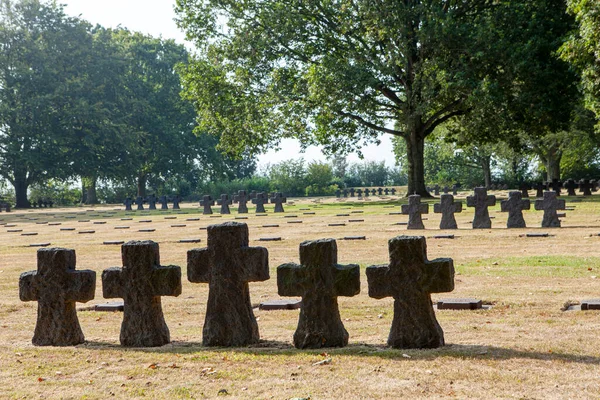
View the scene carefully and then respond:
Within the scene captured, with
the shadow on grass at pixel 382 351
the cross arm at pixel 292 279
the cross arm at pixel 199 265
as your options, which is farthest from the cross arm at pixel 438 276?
the cross arm at pixel 199 265

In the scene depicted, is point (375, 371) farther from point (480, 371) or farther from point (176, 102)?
point (176, 102)

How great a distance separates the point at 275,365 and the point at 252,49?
38246 millimetres

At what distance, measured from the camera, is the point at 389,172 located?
3723 inches

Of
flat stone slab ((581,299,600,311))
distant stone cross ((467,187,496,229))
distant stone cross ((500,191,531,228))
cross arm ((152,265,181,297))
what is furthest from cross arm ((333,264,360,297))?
Answer: distant stone cross ((467,187,496,229))

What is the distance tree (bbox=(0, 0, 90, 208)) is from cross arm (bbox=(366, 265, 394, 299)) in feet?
184

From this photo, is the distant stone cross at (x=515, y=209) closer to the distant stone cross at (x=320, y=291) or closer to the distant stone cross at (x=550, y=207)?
the distant stone cross at (x=550, y=207)

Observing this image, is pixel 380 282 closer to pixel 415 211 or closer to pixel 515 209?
pixel 515 209

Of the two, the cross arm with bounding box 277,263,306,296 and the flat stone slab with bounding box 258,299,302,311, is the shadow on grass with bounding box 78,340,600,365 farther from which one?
the flat stone slab with bounding box 258,299,302,311

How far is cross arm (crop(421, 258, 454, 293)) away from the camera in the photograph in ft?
21.7

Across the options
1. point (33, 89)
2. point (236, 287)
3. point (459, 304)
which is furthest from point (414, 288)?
point (33, 89)

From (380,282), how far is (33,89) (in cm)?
6017

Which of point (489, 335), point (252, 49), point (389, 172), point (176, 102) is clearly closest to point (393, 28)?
point (252, 49)

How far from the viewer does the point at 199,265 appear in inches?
287

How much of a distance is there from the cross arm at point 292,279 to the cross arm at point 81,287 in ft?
5.80
